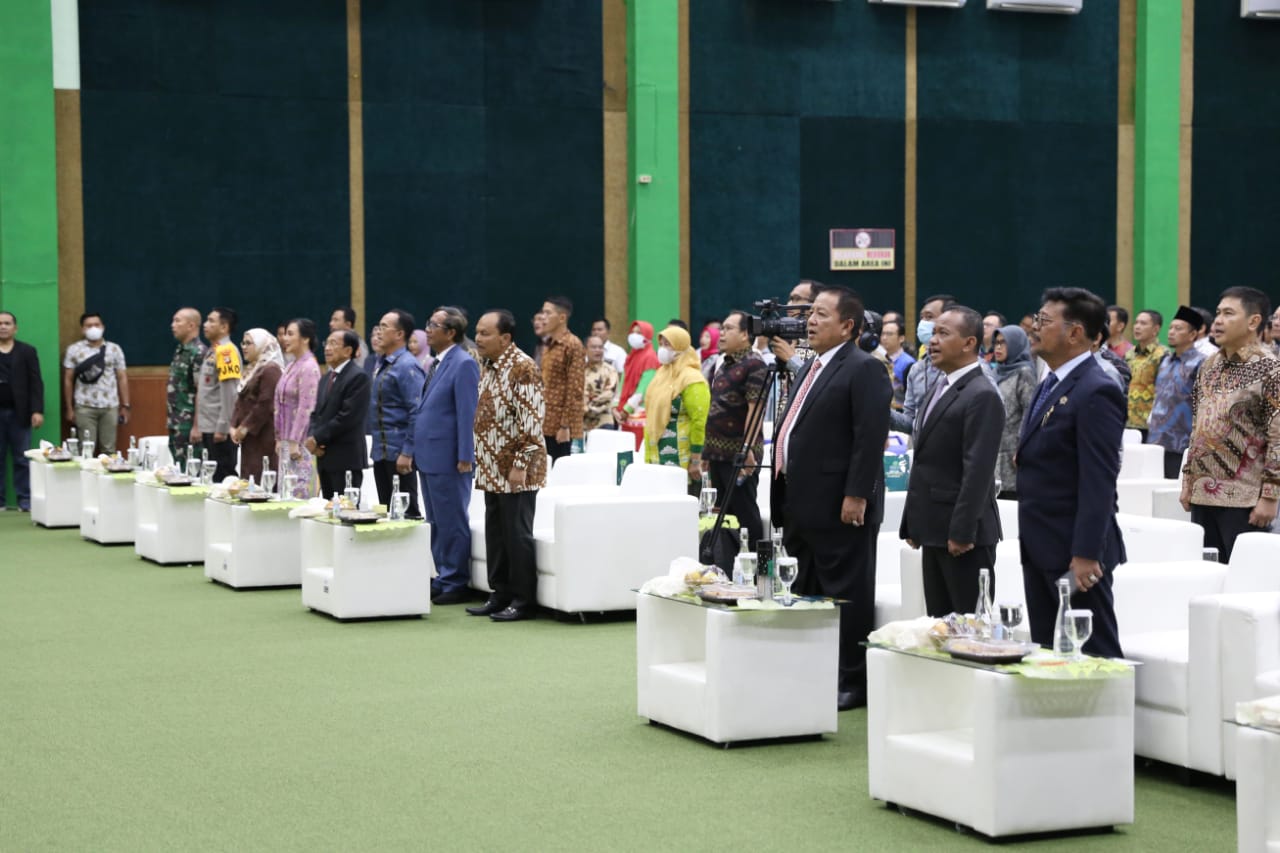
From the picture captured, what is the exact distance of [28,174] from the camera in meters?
15.0

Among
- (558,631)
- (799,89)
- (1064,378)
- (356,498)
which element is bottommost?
(558,631)

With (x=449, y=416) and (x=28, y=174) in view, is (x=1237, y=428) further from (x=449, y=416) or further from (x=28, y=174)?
(x=28, y=174)

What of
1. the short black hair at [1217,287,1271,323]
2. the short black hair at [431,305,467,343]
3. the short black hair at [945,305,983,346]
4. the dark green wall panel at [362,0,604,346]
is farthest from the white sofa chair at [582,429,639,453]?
the short black hair at [945,305,983,346]

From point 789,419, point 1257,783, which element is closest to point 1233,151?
point 789,419

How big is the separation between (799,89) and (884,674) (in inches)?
523

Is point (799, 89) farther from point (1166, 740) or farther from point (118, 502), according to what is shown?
point (1166, 740)

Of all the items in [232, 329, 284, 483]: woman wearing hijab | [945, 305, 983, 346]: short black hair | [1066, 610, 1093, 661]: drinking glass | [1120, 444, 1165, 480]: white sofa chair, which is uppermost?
[945, 305, 983, 346]: short black hair

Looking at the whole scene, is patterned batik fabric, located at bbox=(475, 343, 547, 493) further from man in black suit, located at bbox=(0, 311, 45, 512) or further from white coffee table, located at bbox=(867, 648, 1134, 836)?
man in black suit, located at bbox=(0, 311, 45, 512)

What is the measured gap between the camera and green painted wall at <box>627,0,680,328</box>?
17047 millimetres

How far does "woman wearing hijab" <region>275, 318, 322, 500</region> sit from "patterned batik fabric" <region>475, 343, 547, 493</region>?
2.61m

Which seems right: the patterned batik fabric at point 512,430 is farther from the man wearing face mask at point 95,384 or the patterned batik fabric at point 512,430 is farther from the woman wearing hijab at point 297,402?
the man wearing face mask at point 95,384

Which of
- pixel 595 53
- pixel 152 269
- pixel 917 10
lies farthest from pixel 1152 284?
pixel 152 269

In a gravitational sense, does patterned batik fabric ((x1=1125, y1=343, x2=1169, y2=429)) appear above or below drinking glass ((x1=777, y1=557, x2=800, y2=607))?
above

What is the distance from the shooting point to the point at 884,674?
519 centimetres
